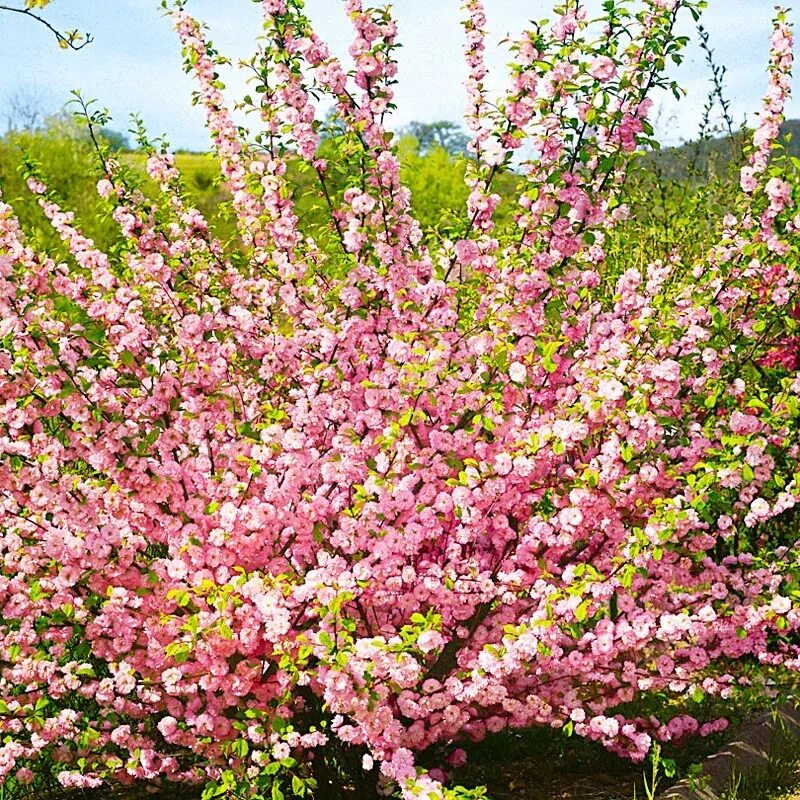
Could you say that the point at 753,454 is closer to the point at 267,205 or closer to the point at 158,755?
the point at 267,205

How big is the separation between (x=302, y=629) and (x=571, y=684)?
1.25 m

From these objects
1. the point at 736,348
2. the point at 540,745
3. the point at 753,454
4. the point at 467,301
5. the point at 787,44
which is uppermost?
the point at 787,44

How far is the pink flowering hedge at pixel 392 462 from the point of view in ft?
12.9

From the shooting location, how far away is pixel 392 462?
3.97 m

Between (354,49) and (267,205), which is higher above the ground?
(354,49)

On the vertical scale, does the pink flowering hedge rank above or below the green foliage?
below

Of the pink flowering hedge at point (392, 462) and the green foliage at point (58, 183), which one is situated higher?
the green foliage at point (58, 183)

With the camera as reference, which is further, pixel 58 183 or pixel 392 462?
pixel 58 183

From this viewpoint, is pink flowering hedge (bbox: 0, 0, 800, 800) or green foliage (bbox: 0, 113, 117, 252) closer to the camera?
pink flowering hedge (bbox: 0, 0, 800, 800)

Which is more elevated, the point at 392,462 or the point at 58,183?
the point at 58,183

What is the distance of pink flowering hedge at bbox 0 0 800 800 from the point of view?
3930mm

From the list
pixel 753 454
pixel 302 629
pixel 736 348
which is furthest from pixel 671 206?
pixel 302 629

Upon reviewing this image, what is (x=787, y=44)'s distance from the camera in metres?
4.76

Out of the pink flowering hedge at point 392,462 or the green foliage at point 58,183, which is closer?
the pink flowering hedge at point 392,462
